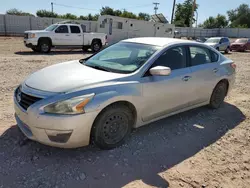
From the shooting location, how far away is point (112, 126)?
3318mm

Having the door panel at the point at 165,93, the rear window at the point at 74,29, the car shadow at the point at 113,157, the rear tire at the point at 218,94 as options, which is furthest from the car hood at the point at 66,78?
the rear window at the point at 74,29

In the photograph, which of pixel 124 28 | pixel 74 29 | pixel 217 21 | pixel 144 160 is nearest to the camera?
pixel 144 160

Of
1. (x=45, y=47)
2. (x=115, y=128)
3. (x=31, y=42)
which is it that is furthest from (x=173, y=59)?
(x=45, y=47)

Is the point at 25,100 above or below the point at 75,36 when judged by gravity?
below

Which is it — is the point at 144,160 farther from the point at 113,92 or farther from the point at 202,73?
the point at 202,73

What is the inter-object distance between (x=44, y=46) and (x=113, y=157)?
41.8 feet

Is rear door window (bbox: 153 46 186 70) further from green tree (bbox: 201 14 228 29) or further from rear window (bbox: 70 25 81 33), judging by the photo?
green tree (bbox: 201 14 228 29)

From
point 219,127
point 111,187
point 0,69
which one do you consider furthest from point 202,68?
point 0,69

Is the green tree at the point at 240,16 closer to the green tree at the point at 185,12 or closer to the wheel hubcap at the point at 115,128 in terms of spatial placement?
the green tree at the point at 185,12

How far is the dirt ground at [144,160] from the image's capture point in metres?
2.79

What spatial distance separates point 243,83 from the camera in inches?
314

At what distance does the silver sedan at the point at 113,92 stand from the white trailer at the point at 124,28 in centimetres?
1881

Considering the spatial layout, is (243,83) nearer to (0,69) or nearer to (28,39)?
(0,69)

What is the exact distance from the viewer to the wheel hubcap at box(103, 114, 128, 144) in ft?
10.7
